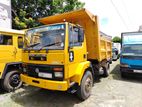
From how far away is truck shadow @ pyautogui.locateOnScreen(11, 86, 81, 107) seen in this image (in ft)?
16.5

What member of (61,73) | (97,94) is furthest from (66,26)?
(97,94)

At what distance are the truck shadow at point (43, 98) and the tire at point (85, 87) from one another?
28 cm

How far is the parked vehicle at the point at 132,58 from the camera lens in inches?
307

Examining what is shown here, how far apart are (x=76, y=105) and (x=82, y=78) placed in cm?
84

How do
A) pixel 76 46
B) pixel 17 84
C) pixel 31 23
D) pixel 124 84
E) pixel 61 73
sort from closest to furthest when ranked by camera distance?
pixel 61 73 < pixel 76 46 < pixel 17 84 < pixel 124 84 < pixel 31 23

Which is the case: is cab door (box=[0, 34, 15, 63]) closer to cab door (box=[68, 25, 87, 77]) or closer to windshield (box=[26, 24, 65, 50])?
windshield (box=[26, 24, 65, 50])

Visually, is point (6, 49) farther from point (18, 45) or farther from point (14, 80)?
point (14, 80)

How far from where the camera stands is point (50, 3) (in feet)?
49.7

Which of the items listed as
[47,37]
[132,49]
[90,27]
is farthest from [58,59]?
[132,49]

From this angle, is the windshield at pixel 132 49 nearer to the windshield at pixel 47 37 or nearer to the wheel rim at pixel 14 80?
the windshield at pixel 47 37

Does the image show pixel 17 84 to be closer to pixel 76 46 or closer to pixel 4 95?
pixel 4 95

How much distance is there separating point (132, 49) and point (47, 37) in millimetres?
5498

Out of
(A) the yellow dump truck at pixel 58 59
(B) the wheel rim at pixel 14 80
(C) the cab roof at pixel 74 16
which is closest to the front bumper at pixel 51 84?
(A) the yellow dump truck at pixel 58 59

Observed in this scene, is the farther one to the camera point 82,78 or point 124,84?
point 124,84
